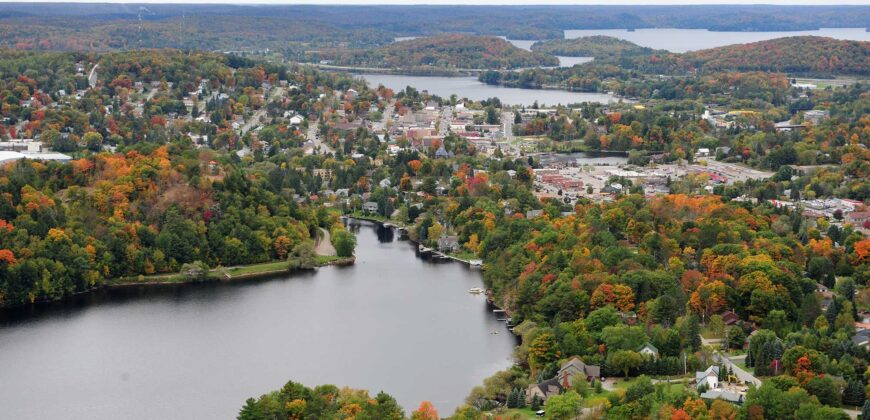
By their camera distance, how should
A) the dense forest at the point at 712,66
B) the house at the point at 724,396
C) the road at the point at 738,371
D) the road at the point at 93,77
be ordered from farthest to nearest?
the dense forest at the point at 712,66
the road at the point at 93,77
the road at the point at 738,371
the house at the point at 724,396

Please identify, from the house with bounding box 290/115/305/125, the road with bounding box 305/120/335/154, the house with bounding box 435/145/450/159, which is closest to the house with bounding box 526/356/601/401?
the house with bounding box 435/145/450/159

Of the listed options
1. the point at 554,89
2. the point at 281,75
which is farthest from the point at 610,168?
the point at 554,89

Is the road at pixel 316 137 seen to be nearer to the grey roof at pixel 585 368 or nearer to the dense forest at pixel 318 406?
the grey roof at pixel 585 368

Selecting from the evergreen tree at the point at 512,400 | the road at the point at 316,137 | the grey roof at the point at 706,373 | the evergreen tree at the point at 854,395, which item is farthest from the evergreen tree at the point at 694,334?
the road at the point at 316,137

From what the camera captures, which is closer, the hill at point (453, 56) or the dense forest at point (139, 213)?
the dense forest at point (139, 213)

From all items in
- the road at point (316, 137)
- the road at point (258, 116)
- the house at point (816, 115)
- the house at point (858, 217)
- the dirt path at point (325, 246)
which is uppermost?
the house at point (858, 217)

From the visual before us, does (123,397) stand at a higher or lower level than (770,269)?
lower

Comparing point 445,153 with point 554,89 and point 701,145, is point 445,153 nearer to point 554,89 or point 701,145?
point 701,145

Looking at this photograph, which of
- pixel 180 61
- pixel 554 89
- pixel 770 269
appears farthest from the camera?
pixel 554 89
